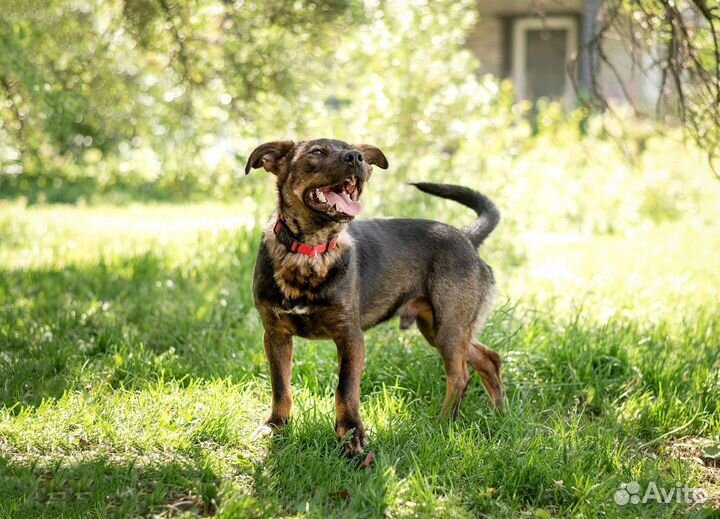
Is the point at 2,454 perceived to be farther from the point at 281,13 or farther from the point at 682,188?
the point at 682,188

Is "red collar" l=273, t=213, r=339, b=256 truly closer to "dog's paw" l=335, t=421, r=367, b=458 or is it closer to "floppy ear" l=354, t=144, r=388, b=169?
"floppy ear" l=354, t=144, r=388, b=169

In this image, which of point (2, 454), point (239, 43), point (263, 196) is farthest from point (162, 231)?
point (2, 454)

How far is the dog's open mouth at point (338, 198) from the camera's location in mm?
4027

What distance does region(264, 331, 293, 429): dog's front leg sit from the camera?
430cm

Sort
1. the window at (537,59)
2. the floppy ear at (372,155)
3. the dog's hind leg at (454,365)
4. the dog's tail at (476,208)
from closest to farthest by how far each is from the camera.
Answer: the floppy ear at (372,155) → the dog's hind leg at (454,365) → the dog's tail at (476,208) → the window at (537,59)

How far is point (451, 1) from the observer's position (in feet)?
31.4

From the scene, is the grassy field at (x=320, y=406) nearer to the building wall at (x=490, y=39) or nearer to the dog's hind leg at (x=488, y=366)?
the dog's hind leg at (x=488, y=366)

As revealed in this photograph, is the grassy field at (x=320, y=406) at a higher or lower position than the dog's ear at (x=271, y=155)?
lower

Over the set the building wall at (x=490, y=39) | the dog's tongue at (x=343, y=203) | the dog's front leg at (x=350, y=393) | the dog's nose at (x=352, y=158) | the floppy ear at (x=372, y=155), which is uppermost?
the building wall at (x=490, y=39)

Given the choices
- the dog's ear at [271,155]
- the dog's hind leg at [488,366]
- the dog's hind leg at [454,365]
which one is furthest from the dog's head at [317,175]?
the dog's hind leg at [488,366]

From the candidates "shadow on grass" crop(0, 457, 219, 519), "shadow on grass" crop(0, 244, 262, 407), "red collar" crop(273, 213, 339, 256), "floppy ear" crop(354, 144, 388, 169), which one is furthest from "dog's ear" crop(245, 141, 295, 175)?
"shadow on grass" crop(0, 457, 219, 519)

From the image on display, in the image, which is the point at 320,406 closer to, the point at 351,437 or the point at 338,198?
the point at 351,437

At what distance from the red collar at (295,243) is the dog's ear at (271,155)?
30cm

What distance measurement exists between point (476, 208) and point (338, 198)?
1392 mm
